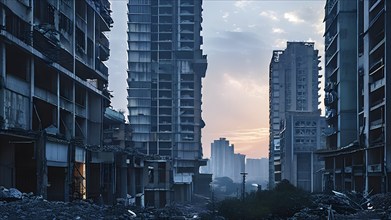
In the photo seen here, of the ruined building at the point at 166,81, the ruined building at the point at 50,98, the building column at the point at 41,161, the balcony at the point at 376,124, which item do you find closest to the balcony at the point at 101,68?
the ruined building at the point at 50,98

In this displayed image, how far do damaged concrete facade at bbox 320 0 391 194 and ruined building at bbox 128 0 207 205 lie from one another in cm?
4151

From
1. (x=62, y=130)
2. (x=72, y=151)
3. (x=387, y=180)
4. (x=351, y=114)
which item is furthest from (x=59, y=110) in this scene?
(x=351, y=114)

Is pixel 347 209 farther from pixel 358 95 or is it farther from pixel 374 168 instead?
pixel 358 95

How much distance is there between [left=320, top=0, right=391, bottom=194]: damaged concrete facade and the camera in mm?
44281

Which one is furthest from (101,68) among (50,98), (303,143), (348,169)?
(303,143)

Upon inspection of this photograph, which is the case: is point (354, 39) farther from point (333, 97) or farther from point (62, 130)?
point (62, 130)

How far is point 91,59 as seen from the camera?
50.9 meters

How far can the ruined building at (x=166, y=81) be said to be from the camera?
346ft

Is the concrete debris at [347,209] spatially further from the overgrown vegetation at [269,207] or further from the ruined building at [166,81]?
the ruined building at [166,81]

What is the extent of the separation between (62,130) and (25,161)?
12.1 m

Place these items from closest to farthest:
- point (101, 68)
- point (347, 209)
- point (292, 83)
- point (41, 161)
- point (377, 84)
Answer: point (41, 161)
point (347, 209)
point (377, 84)
point (101, 68)
point (292, 83)

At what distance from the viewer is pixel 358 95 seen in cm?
5344

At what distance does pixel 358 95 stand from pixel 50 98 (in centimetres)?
3439

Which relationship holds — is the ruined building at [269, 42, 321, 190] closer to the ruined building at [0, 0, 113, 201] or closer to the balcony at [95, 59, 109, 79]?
the balcony at [95, 59, 109, 79]
